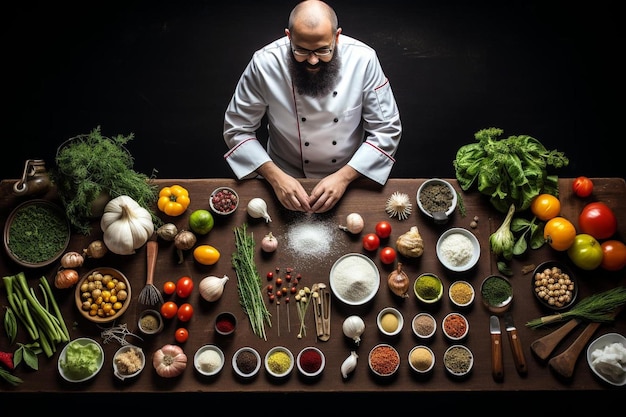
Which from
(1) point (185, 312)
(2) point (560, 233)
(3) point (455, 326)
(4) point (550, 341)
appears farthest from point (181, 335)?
(2) point (560, 233)

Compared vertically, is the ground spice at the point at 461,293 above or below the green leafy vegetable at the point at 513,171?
below

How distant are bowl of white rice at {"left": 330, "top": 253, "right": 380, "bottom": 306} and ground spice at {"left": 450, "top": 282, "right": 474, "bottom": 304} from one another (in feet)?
1.24

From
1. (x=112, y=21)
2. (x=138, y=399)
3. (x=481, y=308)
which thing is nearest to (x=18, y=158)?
(x=112, y=21)

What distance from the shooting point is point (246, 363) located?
8.96 feet

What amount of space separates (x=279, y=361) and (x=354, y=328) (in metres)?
0.40

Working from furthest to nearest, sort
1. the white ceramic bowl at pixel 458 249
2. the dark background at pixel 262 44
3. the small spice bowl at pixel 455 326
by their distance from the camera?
1. the dark background at pixel 262 44
2. the white ceramic bowl at pixel 458 249
3. the small spice bowl at pixel 455 326

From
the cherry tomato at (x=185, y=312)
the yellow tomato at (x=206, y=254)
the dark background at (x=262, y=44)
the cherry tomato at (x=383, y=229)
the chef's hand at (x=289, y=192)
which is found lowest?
the cherry tomato at (x=185, y=312)

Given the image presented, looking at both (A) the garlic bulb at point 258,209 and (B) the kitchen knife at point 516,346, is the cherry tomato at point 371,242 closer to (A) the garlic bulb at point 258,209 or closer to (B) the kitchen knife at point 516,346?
(A) the garlic bulb at point 258,209

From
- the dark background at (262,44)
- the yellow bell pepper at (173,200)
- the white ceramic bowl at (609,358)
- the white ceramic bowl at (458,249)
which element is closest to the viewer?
the white ceramic bowl at (609,358)

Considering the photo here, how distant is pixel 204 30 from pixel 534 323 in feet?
10.4

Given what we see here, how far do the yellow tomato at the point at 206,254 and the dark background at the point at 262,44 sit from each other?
1.62 meters

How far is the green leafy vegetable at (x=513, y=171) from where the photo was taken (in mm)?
2885

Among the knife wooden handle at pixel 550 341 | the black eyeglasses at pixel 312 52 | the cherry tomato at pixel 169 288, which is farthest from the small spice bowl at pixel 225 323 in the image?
the knife wooden handle at pixel 550 341

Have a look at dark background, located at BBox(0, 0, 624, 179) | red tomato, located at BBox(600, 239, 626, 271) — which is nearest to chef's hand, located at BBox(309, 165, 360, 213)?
red tomato, located at BBox(600, 239, 626, 271)
